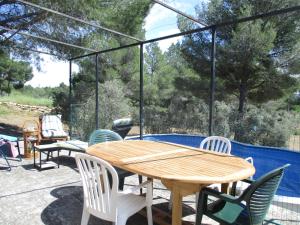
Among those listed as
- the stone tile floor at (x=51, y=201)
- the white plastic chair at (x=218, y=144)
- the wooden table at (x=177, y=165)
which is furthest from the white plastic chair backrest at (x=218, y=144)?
the stone tile floor at (x=51, y=201)

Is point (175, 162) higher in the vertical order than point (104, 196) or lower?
higher

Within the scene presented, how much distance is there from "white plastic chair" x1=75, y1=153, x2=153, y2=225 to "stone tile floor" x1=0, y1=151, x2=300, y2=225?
657mm

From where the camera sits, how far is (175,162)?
2557 millimetres

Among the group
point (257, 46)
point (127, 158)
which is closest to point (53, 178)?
point (127, 158)

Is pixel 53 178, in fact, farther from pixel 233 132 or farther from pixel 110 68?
pixel 110 68

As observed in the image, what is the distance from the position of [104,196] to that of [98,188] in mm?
78

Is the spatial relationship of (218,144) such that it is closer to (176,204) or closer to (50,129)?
(176,204)

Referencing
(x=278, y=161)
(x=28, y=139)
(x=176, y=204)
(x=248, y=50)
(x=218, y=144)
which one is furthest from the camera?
(x=248, y=50)

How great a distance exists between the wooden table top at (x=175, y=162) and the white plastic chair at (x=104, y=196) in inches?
9.0

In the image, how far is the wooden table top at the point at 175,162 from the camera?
83.7 inches

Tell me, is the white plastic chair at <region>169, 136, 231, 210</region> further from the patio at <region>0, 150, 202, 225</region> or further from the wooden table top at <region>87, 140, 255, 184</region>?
the patio at <region>0, 150, 202, 225</region>

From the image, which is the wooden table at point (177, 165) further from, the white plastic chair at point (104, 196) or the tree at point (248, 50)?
the tree at point (248, 50)

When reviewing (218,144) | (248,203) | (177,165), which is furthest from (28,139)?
(248,203)

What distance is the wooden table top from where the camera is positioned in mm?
2125
